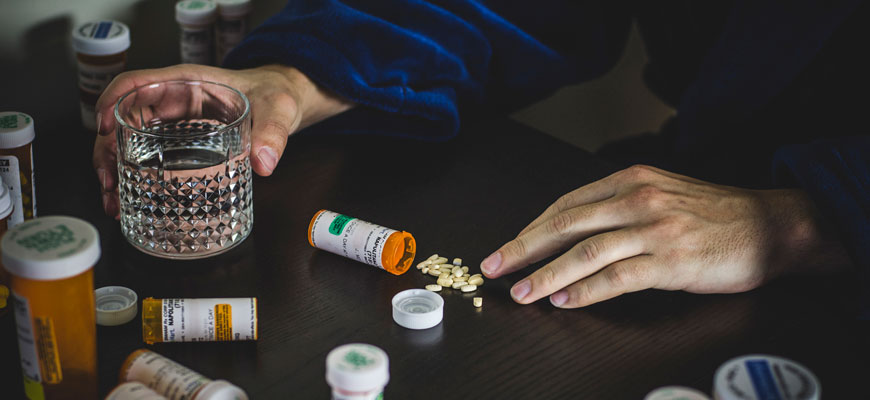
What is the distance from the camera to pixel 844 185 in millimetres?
928

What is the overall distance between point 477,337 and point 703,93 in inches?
30.1

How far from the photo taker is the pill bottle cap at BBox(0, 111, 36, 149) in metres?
0.88

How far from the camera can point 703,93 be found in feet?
4.56

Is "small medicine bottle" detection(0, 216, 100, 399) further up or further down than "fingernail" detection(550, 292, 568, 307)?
further up

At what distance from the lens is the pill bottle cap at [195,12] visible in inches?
52.7

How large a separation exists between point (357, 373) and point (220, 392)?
0.13 meters

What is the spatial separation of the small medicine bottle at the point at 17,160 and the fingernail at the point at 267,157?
0.25m

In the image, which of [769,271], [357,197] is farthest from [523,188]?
[769,271]

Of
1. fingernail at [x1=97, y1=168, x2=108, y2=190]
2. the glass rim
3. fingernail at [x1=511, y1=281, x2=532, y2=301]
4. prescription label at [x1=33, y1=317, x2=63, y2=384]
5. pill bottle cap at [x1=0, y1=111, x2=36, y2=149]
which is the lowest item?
fingernail at [x1=511, y1=281, x2=532, y2=301]

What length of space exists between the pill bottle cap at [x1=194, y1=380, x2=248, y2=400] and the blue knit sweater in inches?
22.7

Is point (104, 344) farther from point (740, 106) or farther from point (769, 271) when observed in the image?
point (740, 106)

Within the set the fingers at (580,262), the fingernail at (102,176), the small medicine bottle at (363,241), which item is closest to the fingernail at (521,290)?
the fingers at (580,262)

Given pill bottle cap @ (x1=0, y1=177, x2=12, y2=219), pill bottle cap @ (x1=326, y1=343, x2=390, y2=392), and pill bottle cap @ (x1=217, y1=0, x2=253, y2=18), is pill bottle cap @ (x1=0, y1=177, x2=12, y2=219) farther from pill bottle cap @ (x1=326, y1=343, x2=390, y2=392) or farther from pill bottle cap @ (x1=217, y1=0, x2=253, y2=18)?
pill bottle cap @ (x1=217, y1=0, x2=253, y2=18)

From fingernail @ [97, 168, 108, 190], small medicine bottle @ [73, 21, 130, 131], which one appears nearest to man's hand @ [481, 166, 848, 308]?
fingernail @ [97, 168, 108, 190]
